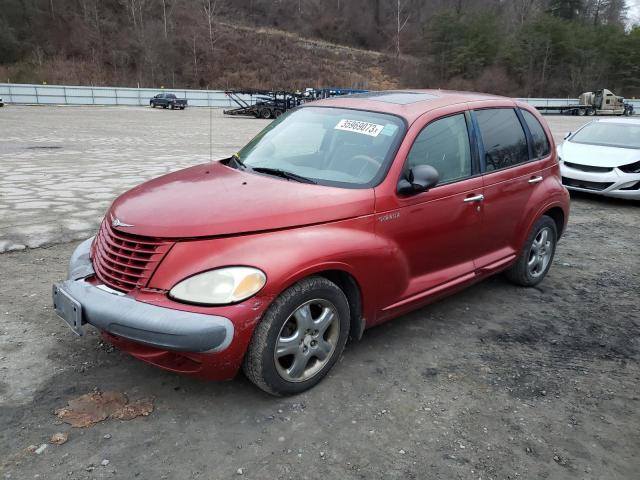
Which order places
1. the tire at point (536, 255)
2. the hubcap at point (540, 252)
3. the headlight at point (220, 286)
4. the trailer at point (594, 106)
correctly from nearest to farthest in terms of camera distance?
1. the headlight at point (220, 286)
2. the tire at point (536, 255)
3. the hubcap at point (540, 252)
4. the trailer at point (594, 106)

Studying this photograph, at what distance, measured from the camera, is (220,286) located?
2738mm

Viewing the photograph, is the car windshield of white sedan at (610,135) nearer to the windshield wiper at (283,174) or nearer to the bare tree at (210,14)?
the windshield wiper at (283,174)

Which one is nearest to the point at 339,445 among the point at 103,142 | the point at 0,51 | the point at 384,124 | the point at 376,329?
the point at 376,329

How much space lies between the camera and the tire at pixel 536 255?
481 cm

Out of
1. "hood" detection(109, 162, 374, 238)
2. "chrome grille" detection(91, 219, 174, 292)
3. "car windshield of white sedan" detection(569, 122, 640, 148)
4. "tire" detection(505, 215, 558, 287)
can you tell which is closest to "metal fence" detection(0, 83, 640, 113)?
"car windshield of white sedan" detection(569, 122, 640, 148)

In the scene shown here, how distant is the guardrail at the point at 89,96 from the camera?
39031mm

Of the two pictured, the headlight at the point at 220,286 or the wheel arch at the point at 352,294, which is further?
the wheel arch at the point at 352,294

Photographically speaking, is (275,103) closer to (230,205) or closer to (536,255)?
(536,255)

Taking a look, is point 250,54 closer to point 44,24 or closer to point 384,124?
point 44,24

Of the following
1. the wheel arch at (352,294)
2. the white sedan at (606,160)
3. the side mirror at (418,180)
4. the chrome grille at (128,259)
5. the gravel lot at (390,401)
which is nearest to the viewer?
the gravel lot at (390,401)

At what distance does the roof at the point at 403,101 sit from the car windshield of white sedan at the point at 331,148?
8 centimetres

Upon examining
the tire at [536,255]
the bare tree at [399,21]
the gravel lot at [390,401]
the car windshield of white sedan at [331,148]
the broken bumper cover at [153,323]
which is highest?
the bare tree at [399,21]

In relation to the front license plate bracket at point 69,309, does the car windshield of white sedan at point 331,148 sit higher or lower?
higher

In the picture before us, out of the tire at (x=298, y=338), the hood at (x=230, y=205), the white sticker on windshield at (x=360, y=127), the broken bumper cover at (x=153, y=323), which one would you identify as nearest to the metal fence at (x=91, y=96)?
the white sticker on windshield at (x=360, y=127)
